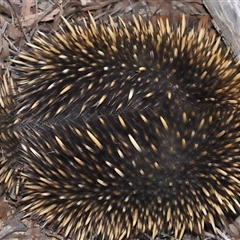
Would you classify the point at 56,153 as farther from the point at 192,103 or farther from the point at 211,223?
the point at 211,223

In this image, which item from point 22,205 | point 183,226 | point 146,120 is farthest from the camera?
point 22,205

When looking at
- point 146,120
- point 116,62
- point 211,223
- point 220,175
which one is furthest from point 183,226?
point 116,62

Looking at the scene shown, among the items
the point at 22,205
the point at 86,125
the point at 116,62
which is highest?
the point at 116,62

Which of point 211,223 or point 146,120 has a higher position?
point 146,120

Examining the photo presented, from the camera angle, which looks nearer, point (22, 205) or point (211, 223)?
point (211, 223)

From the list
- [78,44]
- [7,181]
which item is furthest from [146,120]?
[7,181]

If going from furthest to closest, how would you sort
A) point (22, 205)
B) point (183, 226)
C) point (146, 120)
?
point (22, 205)
point (183, 226)
point (146, 120)
